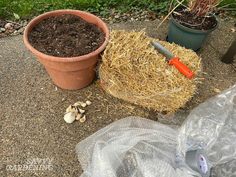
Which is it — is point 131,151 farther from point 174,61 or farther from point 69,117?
point 174,61

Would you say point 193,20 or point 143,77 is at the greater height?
point 193,20

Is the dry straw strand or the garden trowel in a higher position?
the garden trowel

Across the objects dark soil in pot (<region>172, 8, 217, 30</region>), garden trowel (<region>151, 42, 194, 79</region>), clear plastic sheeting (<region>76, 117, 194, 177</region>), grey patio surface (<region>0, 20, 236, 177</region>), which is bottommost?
grey patio surface (<region>0, 20, 236, 177</region>)

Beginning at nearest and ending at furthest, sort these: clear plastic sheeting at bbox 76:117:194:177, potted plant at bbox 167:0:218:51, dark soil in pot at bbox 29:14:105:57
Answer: clear plastic sheeting at bbox 76:117:194:177 < dark soil in pot at bbox 29:14:105:57 < potted plant at bbox 167:0:218:51

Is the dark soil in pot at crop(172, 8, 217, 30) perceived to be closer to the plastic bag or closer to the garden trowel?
the garden trowel

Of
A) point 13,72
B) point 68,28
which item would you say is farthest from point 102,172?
point 13,72

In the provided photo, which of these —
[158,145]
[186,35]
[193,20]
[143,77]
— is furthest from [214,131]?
[193,20]

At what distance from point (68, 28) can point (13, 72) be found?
0.60 meters

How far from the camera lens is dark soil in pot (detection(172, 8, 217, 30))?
2508 millimetres

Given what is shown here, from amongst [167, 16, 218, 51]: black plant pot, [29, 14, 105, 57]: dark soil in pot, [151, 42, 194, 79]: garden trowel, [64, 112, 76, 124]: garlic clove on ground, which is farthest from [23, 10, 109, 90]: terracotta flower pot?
[167, 16, 218, 51]: black plant pot

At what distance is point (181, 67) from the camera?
2.06 metres

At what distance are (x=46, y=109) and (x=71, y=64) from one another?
0.41 metres

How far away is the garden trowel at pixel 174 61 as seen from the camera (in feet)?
6.67

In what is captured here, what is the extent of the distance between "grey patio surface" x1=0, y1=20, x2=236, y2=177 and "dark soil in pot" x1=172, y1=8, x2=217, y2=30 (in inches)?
11.6
